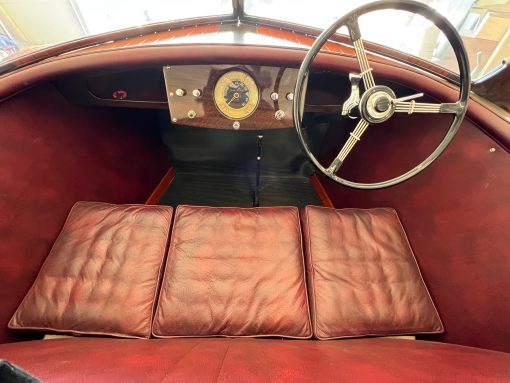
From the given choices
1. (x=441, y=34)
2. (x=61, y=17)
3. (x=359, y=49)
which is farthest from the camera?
(x=61, y=17)

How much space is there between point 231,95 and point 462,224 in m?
1.06

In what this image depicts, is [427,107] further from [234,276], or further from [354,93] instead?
[234,276]

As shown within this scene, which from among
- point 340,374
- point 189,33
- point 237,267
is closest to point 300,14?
point 189,33

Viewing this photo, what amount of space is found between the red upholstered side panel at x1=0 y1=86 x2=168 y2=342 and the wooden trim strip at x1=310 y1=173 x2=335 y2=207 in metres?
1.24

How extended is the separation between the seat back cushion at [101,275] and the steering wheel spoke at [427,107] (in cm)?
97

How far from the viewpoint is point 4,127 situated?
890mm

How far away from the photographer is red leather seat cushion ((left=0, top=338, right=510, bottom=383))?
1.60 ft

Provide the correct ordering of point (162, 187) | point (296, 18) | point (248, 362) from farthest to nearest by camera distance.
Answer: point (162, 187) < point (296, 18) < point (248, 362)

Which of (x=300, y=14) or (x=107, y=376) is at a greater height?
(x=300, y=14)

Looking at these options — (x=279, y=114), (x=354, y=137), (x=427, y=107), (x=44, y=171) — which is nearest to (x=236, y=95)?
(x=279, y=114)

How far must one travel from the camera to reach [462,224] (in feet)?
3.04

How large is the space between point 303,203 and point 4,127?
5.00ft

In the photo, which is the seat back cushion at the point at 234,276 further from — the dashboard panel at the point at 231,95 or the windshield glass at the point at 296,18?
the windshield glass at the point at 296,18

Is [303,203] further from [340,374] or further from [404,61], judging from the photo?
[340,374]
